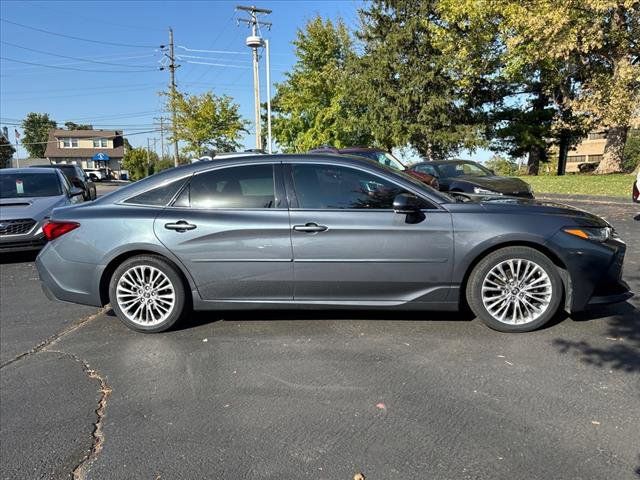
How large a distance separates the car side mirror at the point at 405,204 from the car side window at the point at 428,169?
381 inches

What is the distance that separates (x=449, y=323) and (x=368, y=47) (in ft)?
97.9

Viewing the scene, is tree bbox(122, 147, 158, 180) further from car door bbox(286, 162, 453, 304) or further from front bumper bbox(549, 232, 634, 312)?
front bumper bbox(549, 232, 634, 312)

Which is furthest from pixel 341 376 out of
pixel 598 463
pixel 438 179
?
pixel 438 179

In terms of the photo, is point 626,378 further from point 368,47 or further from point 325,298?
point 368,47

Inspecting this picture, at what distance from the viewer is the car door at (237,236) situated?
4.40m

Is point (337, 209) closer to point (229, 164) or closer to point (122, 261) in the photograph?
point (229, 164)

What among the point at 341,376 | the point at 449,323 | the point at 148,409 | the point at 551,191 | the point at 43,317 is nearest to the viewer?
the point at 148,409

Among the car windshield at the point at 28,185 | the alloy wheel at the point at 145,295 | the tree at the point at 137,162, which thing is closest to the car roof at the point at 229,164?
the alloy wheel at the point at 145,295

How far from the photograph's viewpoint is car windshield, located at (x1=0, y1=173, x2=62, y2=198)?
9.20 meters

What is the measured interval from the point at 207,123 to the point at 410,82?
17.0 meters

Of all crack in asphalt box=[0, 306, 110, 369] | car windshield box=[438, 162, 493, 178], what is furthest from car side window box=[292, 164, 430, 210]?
car windshield box=[438, 162, 493, 178]

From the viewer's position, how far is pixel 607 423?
2.92 m

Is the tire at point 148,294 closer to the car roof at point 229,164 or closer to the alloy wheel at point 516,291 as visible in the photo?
the car roof at point 229,164

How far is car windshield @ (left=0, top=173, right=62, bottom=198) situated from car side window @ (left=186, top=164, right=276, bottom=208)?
19.8ft
